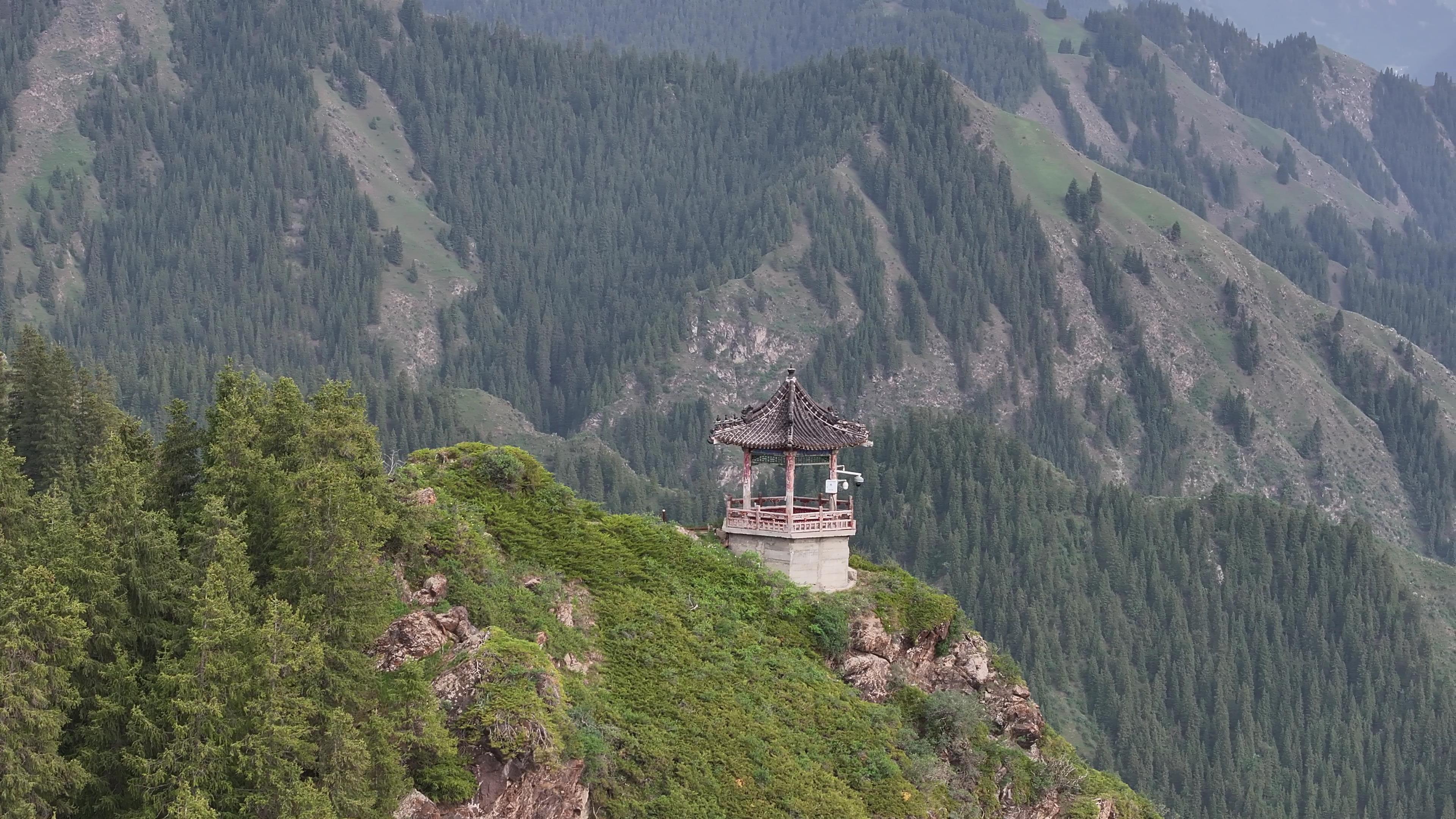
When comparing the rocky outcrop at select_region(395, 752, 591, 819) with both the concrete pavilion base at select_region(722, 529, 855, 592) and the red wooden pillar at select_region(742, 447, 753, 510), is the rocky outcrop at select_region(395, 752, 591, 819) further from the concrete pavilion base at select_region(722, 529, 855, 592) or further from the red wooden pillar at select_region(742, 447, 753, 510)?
the red wooden pillar at select_region(742, 447, 753, 510)

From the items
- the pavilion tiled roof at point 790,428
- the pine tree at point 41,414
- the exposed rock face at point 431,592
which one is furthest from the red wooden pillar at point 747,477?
the pine tree at point 41,414

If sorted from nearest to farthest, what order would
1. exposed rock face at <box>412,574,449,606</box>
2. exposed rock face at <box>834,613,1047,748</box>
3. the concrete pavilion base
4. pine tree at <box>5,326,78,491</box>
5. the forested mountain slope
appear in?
1. the forested mountain slope
2. exposed rock face at <box>412,574,449,606</box>
3. exposed rock face at <box>834,613,1047,748</box>
4. the concrete pavilion base
5. pine tree at <box>5,326,78,491</box>

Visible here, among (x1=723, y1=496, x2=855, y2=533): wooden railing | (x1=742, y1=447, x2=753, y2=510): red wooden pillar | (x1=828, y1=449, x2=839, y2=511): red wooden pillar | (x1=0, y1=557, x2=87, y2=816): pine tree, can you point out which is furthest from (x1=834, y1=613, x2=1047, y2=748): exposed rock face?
(x1=0, y1=557, x2=87, y2=816): pine tree

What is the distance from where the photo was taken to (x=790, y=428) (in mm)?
85625

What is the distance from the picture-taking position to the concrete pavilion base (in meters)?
83.3

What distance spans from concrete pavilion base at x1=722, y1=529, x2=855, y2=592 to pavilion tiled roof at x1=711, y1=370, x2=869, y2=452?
13.6 ft

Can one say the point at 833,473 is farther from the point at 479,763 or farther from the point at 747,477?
the point at 479,763

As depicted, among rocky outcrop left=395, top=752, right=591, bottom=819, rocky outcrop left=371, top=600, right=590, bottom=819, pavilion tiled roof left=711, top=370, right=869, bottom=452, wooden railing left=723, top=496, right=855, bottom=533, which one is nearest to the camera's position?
rocky outcrop left=395, top=752, right=591, bottom=819

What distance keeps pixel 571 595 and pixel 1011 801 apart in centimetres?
1888

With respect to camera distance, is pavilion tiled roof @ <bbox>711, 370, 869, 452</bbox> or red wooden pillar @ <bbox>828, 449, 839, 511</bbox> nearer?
pavilion tiled roof @ <bbox>711, 370, 869, 452</bbox>

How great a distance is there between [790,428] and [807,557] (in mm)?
5852

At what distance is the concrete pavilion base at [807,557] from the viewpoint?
8331 cm

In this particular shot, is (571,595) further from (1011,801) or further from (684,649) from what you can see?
(1011,801)

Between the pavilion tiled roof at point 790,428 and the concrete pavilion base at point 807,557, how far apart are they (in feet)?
13.6
